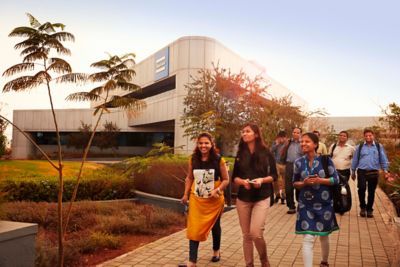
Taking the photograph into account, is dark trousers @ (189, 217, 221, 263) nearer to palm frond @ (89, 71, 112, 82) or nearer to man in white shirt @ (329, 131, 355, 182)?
palm frond @ (89, 71, 112, 82)

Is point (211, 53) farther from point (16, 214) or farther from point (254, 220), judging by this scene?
point (254, 220)

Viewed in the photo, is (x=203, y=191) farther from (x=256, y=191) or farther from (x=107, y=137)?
(x=107, y=137)

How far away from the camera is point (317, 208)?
4.94 metres

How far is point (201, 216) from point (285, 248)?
7.02 ft

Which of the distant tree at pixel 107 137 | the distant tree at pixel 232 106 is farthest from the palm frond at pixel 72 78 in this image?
the distant tree at pixel 107 137

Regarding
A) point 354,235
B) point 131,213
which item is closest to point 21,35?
point 131,213

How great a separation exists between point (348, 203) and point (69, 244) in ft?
14.1

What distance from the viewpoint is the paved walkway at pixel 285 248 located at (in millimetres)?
5946

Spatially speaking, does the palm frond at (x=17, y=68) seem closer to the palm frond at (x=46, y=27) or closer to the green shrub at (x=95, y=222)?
the palm frond at (x=46, y=27)

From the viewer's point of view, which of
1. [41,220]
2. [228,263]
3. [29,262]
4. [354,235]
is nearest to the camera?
[29,262]

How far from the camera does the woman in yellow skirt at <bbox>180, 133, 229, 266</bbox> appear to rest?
528cm

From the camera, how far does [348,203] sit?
548cm

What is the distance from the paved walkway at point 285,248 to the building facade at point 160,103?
44.9ft

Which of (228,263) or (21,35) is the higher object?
(21,35)
